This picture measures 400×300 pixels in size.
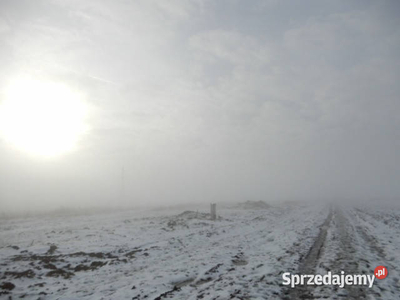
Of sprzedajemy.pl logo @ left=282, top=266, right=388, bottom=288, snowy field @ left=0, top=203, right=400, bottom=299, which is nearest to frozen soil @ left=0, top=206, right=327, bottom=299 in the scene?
snowy field @ left=0, top=203, right=400, bottom=299

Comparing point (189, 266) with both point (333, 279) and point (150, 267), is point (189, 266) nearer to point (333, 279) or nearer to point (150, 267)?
point (150, 267)

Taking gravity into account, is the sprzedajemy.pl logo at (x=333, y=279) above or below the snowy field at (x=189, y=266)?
above

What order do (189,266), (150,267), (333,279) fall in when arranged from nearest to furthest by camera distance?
(333,279) → (189,266) → (150,267)

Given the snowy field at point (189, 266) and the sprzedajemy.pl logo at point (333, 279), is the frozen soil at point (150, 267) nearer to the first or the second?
the snowy field at point (189, 266)

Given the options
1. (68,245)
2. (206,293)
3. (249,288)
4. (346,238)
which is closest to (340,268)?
(249,288)

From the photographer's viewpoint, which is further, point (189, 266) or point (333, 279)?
point (189, 266)

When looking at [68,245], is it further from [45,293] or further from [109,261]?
[45,293]

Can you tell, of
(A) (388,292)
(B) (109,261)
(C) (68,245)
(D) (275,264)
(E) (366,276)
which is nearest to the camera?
(A) (388,292)

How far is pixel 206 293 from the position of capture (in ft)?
22.0

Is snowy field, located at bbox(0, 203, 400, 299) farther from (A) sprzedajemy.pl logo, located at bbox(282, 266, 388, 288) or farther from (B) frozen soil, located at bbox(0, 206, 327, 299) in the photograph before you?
(A) sprzedajemy.pl logo, located at bbox(282, 266, 388, 288)

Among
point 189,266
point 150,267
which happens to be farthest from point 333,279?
point 150,267

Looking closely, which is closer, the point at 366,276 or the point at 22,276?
the point at 366,276

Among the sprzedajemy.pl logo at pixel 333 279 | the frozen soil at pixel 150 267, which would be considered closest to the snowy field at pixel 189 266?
the frozen soil at pixel 150 267

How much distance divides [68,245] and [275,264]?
416 inches
